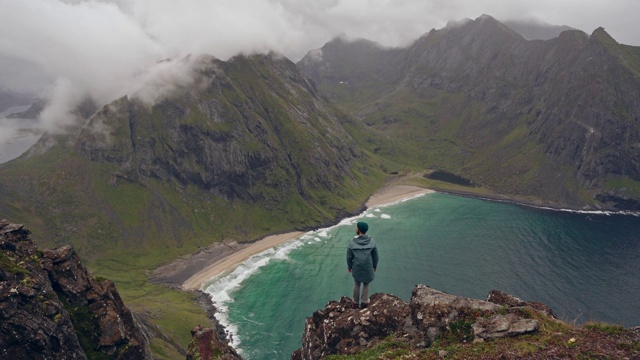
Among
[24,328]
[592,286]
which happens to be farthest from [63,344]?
[592,286]

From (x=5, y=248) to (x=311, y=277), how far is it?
117419 millimetres

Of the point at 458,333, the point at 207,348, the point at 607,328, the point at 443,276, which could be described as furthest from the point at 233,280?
the point at 607,328

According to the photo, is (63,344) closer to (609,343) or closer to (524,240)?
(609,343)

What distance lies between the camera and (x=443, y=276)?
143875 mm

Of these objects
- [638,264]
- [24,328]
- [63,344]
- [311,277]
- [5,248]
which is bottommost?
[638,264]

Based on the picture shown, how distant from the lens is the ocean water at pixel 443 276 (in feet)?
391

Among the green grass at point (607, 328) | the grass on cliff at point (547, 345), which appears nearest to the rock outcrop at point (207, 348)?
the grass on cliff at point (547, 345)

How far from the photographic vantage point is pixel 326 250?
18262 centimetres

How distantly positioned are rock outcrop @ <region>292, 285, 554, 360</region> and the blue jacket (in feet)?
12.4

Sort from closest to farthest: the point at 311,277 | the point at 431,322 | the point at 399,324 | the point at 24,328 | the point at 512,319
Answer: the point at 512,319
the point at 431,322
the point at 399,324
the point at 24,328
the point at 311,277

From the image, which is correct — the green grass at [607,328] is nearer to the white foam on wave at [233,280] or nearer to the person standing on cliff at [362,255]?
the person standing on cliff at [362,255]

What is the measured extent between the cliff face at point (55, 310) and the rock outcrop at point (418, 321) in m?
26.6

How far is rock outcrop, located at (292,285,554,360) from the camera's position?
22891 mm

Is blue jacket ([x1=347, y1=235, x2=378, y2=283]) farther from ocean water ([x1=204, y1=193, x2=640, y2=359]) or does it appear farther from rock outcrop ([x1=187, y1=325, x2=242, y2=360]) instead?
ocean water ([x1=204, y1=193, x2=640, y2=359])
